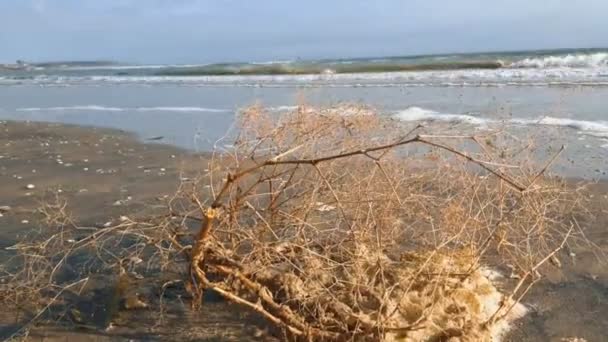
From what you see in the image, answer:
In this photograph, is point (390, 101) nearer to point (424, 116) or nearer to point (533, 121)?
point (424, 116)

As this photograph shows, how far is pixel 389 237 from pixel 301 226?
69cm

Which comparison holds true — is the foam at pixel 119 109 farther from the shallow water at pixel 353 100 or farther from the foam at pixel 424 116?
the foam at pixel 424 116

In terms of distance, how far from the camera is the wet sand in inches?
124

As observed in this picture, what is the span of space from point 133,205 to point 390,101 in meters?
8.39

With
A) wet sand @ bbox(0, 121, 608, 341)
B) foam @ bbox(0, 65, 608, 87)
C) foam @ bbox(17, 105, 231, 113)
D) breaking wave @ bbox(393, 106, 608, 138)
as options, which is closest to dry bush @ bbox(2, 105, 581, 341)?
wet sand @ bbox(0, 121, 608, 341)

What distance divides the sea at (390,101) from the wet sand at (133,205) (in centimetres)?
87

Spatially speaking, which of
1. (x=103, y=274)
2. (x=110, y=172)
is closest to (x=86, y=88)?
(x=110, y=172)

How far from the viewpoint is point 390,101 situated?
42.4ft

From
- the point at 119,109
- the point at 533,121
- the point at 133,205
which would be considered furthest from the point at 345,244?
the point at 119,109

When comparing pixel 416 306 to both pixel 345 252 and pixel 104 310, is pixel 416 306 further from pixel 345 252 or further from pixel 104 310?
pixel 104 310

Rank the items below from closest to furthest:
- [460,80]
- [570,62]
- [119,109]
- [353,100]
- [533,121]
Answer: [533,121] < [353,100] < [119,109] < [460,80] < [570,62]

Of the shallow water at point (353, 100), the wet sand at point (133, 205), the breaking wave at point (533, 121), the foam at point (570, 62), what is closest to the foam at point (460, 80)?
the shallow water at point (353, 100)

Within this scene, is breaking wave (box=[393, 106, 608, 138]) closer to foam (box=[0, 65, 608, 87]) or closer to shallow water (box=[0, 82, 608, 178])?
shallow water (box=[0, 82, 608, 178])

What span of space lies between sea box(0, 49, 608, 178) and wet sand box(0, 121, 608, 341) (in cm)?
87
